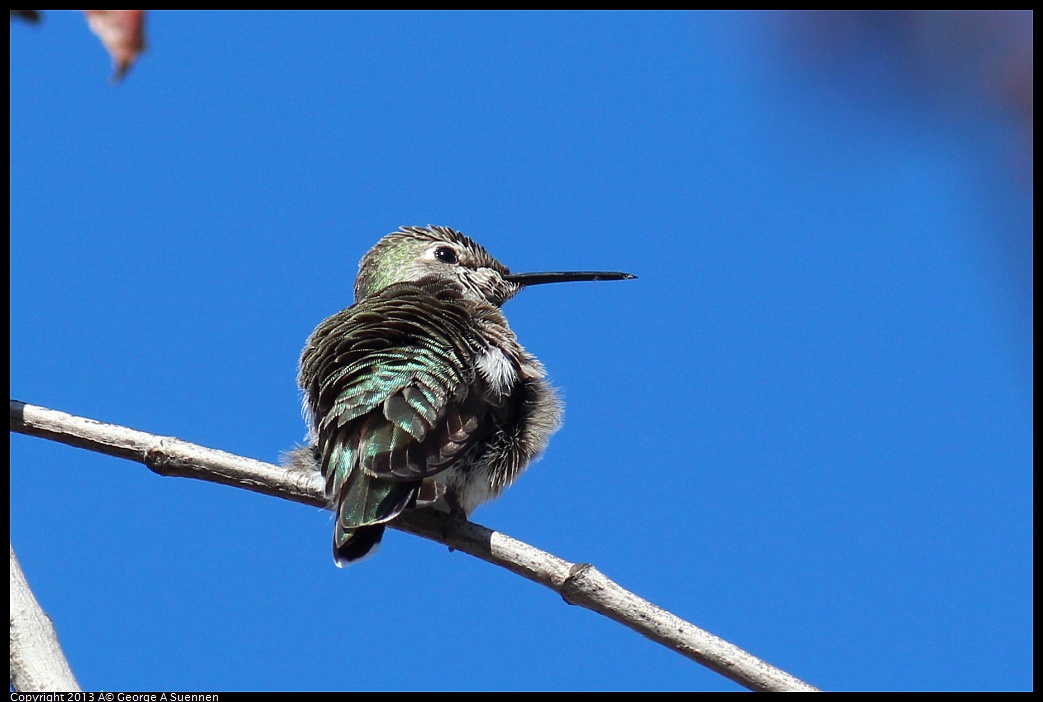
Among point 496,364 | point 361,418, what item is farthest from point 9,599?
point 496,364

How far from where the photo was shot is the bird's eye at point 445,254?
6.83 m

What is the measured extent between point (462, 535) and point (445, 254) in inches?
117

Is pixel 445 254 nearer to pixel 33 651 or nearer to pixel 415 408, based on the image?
pixel 415 408

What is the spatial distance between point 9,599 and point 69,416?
4.42 feet

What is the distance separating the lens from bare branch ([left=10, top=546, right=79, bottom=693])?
113 inches

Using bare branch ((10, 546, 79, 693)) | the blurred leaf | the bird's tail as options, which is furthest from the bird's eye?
the blurred leaf

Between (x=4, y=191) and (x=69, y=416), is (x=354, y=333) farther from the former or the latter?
(x=4, y=191)

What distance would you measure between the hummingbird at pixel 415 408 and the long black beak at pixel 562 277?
4.23 feet

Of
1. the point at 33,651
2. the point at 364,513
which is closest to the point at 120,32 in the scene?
the point at 33,651

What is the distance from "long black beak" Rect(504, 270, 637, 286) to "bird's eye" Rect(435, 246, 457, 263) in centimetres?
39

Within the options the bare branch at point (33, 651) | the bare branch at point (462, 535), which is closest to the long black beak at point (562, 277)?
the bare branch at point (462, 535)

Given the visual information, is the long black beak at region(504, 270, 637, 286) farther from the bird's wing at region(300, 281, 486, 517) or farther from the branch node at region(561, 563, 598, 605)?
the branch node at region(561, 563, 598, 605)

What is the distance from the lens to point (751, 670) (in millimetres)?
3221

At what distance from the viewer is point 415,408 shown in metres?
4.44
